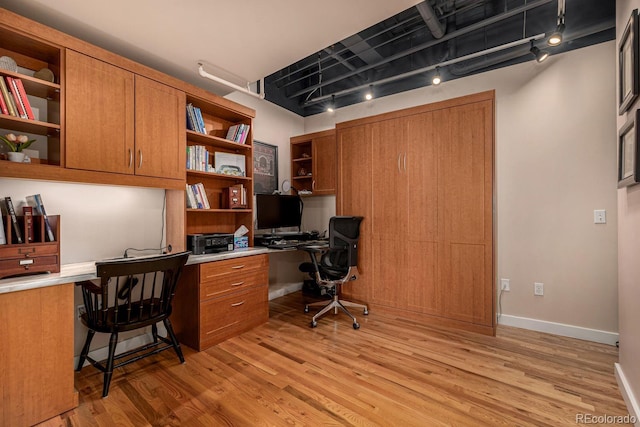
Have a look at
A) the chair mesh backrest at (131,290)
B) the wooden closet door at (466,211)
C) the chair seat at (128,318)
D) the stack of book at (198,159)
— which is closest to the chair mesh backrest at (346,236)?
the wooden closet door at (466,211)

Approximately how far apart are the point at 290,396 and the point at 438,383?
1.06m

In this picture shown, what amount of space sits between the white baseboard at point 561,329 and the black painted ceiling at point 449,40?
2731 millimetres

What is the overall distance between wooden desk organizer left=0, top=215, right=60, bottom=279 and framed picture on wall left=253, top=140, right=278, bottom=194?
7.62 feet

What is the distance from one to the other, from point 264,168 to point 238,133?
95cm

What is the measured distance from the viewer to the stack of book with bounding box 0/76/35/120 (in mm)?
1681

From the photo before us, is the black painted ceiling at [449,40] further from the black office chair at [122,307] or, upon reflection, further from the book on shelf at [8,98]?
the black office chair at [122,307]

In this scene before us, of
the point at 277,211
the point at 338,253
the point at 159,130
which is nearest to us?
the point at 159,130

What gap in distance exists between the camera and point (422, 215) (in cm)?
311

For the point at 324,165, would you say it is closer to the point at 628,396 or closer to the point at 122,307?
the point at 122,307

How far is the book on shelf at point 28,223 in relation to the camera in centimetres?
168

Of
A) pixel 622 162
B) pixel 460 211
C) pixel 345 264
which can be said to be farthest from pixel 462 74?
pixel 345 264

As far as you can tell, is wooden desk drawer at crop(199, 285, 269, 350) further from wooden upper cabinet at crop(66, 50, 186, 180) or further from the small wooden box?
wooden upper cabinet at crop(66, 50, 186, 180)

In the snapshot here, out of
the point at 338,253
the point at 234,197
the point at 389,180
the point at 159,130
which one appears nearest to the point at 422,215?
the point at 389,180

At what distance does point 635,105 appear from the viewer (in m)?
1.58
